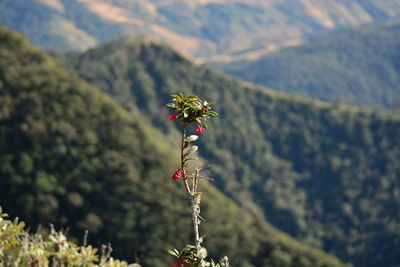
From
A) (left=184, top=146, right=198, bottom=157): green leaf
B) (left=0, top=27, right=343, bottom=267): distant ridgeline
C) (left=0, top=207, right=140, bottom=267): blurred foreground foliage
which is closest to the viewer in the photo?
(left=184, top=146, right=198, bottom=157): green leaf

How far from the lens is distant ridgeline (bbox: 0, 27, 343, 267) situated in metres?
94.4

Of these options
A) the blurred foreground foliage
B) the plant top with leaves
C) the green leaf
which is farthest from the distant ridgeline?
the green leaf

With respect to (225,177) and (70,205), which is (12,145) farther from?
(225,177)

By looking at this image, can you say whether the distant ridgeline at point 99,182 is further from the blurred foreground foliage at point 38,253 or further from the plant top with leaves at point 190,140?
the plant top with leaves at point 190,140

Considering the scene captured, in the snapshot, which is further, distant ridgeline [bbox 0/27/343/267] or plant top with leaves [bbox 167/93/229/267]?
distant ridgeline [bbox 0/27/343/267]

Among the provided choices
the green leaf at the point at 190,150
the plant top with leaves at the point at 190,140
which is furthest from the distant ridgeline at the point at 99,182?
the green leaf at the point at 190,150

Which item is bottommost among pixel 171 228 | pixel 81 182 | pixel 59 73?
pixel 171 228

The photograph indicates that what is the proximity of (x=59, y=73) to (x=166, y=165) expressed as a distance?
4330 centimetres

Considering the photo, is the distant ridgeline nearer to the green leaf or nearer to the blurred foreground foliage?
the blurred foreground foliage

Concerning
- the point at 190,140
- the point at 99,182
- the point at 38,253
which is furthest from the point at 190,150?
the point at 99,182

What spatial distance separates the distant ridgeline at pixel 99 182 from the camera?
94.4m

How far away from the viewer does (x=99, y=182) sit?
4220 inches

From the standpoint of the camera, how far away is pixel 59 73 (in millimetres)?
134125

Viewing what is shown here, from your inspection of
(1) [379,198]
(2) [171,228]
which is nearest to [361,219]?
(1) [379,198]
